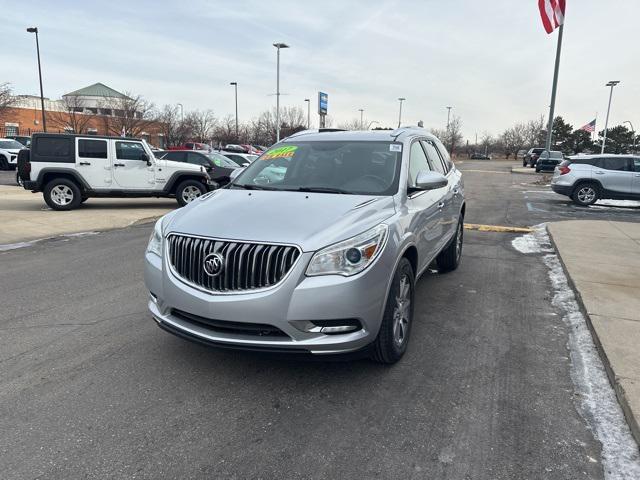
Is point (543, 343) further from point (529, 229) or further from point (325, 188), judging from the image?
point (529, 229)

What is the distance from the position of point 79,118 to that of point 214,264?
195 feet

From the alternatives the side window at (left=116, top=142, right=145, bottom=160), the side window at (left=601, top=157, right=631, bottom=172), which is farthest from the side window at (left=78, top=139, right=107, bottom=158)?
the side window at (left=601, top=157, right=631, bottom=172)

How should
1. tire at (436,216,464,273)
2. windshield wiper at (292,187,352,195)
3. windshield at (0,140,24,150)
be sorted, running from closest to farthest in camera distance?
1. windshield wiper at (292,187,352,195)
2. tire at (436,216,464,273)
3. windshield at (0,140,24,150)

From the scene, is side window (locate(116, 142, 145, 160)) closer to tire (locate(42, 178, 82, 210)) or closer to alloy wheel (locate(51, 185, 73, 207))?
tire (locate(42, 178, 82, 210))

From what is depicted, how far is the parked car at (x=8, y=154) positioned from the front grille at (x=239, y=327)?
92.8ft

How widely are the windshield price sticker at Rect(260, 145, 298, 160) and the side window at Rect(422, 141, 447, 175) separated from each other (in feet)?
4.93

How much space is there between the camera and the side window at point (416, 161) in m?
4.38

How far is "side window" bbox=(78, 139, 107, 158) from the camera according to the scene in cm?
1219

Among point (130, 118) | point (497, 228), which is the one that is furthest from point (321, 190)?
point (130, 118)

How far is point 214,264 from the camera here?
3082mm

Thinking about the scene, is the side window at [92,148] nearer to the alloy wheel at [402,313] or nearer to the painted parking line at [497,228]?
the painted parking line at [497,228]

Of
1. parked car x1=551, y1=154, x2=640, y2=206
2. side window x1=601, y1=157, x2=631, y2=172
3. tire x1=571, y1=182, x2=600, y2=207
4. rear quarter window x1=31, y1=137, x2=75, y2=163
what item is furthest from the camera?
tire x1=571, y1=182, x2=600, y2=207

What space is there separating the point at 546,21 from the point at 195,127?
3986 cm

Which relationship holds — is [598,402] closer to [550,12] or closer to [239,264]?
[239,264]
